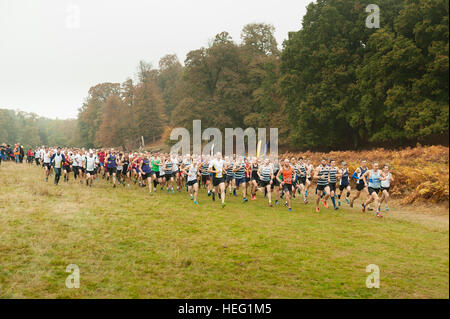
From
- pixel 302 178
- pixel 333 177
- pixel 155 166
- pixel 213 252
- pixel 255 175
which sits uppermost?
pixel 155 166

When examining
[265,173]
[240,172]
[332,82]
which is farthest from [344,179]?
[332,82]

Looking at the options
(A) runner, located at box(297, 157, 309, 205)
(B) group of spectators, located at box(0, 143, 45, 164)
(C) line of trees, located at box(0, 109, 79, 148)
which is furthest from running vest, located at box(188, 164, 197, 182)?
(C) line of trees, located at box(0, 109, 79, 148)

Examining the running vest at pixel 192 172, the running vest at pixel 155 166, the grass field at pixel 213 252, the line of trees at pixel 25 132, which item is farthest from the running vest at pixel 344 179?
the line of trees at pixel 25 132

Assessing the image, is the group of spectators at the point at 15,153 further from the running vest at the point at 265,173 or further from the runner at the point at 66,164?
the running vest at the point at 265,173

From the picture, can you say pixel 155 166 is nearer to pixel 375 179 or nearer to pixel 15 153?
pixel 375 179

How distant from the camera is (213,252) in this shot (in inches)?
294

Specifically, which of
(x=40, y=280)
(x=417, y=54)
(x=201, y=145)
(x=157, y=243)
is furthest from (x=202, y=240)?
(x=201, y=145)

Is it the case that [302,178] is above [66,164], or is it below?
below

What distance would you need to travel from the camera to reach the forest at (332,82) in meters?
19.8

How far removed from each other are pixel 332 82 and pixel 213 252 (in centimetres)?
2603

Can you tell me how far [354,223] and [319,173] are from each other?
3601 millimetres

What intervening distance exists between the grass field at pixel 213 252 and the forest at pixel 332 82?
319cm

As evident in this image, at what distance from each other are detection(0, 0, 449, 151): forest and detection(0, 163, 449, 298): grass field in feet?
10.5

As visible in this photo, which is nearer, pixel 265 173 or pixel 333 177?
pixel 333 177
